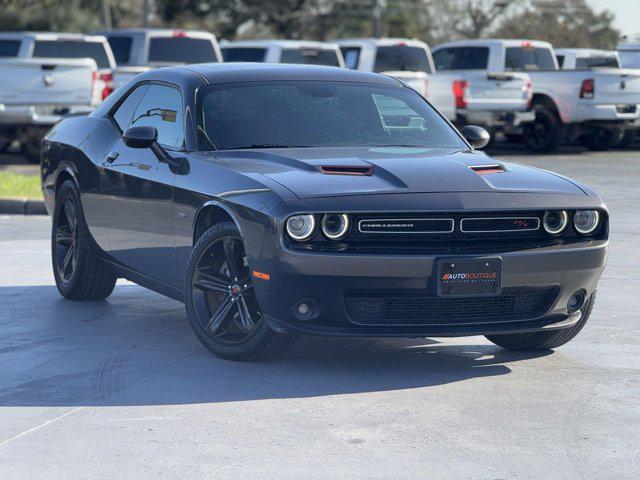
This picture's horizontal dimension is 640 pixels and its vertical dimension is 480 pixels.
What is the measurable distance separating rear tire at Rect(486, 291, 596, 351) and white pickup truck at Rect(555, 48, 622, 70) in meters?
19.2

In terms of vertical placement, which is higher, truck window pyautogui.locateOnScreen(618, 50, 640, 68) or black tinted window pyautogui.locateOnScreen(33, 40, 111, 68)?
truck window pyautogui.locateOnScreen(618, 50, 640, 68)

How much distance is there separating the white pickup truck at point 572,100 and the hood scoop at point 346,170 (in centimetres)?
1947

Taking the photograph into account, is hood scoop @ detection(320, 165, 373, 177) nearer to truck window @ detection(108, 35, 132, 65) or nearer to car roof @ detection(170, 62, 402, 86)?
car roof @ detection(170, 62, 402, 86)

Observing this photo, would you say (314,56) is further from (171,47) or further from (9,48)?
(9,48)

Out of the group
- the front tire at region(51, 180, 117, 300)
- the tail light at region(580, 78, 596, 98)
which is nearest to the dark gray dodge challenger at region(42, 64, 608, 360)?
the front tire at region(51, 180, 117, 300)

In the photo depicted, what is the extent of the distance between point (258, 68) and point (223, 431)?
3096mm

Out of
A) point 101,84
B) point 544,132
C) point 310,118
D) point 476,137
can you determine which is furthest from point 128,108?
point 544,132

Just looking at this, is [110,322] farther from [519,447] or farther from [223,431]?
[519,447]

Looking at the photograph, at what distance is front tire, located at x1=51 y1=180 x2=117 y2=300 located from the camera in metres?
9.19

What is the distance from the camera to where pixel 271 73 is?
8320 mm

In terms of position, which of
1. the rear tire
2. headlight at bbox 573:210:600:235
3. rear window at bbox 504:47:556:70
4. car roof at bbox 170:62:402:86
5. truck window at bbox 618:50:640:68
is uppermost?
car roof at bbox 170:62:402:86

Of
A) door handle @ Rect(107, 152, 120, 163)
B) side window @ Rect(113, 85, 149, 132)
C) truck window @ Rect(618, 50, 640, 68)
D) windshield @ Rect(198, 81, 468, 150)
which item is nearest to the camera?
windshield @ Rect(198, 81, 468, 150)

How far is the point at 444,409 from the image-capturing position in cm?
625

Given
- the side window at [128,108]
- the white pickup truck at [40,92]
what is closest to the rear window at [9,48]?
the white pickup truck at [40,92]
